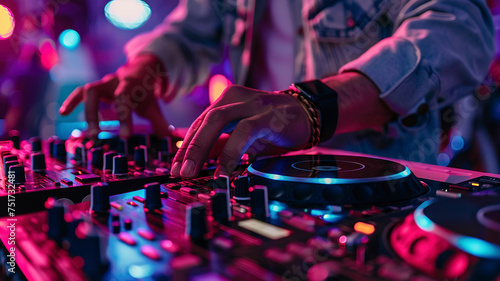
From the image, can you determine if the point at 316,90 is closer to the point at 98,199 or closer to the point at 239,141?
the point at 239,141

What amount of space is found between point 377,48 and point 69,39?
11.1 feet

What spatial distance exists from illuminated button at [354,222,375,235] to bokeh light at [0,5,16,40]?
315 centimetres

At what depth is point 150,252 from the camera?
15.1 inches

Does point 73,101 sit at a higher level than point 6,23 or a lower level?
lower

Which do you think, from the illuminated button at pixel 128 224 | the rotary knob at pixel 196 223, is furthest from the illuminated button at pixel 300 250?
the illuminated button at pixel 128 224

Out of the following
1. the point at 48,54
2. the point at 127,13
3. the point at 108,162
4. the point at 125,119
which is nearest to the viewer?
the point at 108,162

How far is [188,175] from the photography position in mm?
722

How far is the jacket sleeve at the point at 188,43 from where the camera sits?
2.01 m

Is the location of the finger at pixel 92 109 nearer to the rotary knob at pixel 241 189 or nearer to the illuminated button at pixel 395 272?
the rotary knob at pixel 241 189

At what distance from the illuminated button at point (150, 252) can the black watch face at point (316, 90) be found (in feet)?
1.95

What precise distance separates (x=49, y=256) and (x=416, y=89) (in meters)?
1.01

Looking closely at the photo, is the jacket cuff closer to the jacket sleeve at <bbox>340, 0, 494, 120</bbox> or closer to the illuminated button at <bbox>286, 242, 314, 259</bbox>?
the jacket sleeve at <bbox>340, 0, 494, 120</bbox>

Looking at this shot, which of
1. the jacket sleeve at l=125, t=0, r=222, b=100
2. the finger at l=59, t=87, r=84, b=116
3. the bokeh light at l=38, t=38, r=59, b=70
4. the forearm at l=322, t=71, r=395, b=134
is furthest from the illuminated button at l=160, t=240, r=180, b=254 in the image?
the bokeh light at l=38, t=38, r=59, b=70

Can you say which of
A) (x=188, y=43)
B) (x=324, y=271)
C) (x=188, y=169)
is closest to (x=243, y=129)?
(x=188, y=169)
